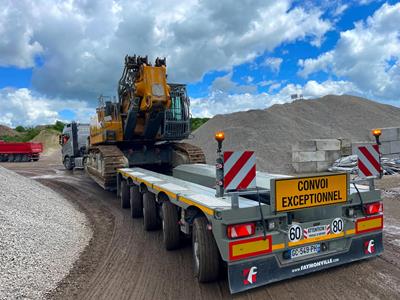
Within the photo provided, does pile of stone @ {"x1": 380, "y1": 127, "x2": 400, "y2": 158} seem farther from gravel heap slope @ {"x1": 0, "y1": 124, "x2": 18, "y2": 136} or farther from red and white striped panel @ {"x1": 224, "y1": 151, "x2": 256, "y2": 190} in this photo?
gravel heap slope @ {"x1": 0, "y1": 124, "x2": 18, "y2": 136}

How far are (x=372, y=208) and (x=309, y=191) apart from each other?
1293 mm

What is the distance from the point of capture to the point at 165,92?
909 cm

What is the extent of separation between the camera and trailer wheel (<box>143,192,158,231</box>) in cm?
671

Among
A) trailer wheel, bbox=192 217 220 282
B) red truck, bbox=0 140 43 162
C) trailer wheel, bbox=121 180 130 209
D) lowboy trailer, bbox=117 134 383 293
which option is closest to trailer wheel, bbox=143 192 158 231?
lowboy trailer, bbox=117 134 383 293

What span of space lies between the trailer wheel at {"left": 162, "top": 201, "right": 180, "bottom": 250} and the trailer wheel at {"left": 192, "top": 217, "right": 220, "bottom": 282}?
4.16ft

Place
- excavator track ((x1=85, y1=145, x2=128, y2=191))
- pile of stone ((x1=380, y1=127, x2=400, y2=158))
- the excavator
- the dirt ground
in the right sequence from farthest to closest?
1. pile of stone ((x1=380, y1=127, x2=400, y2=158))
2. excavator track ((x1=85, y1=145, x2=128, y2=191))
3. the excavator
4. the dirt ground

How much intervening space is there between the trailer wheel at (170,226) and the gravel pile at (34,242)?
5.08 feet

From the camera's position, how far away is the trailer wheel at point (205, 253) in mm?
4168

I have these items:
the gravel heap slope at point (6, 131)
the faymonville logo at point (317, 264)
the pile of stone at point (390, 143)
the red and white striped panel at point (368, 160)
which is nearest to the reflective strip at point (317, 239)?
the faymonville logo at point (317, 264)

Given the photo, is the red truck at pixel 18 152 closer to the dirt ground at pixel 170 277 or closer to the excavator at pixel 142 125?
the excavator at pixel 142 125

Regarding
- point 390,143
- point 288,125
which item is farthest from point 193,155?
point 288,125

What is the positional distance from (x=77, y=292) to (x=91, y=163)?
8.49 meters

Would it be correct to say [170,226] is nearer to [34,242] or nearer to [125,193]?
[34,242]

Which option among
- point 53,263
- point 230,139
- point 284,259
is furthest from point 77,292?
point 230,139
